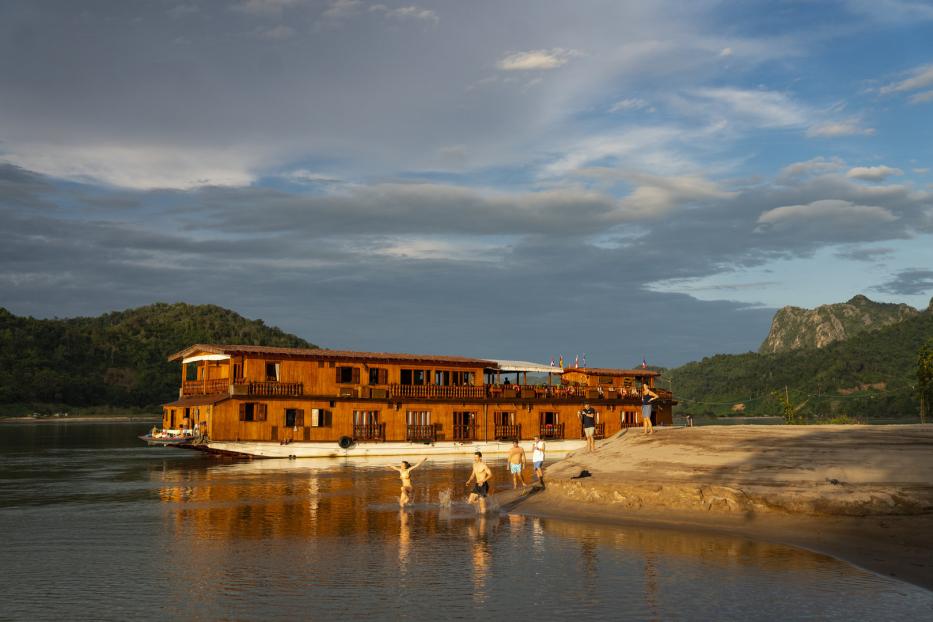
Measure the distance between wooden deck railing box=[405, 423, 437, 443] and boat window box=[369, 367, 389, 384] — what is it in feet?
10.9

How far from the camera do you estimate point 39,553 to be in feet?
55.5

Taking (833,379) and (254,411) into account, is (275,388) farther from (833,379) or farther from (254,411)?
(833,379)

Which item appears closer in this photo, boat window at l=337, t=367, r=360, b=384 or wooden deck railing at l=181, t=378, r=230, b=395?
wooden deck railing at l=181, t=378, r=230, b=395

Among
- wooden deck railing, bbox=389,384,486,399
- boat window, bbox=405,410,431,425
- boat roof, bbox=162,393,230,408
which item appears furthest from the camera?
boat window, bbox=405,410,431,425

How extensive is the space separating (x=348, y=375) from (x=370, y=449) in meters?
4.51

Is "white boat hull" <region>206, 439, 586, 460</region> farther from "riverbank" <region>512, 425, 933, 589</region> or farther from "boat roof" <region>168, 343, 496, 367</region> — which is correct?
"riverbank" <region>512, 425, 933, 589</region>

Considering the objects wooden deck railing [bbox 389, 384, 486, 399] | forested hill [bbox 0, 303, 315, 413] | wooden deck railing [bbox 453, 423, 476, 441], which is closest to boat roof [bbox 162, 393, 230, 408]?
wooden deck railing [bbox 389, 384, 486, 399]

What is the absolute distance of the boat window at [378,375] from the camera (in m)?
48.8

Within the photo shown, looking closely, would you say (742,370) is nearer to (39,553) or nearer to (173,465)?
(173,465)

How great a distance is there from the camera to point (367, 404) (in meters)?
48.0

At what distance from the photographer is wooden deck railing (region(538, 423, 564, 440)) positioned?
54.8m

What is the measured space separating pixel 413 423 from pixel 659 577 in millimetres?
36106

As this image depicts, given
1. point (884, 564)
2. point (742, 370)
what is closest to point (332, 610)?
point (884, 564)

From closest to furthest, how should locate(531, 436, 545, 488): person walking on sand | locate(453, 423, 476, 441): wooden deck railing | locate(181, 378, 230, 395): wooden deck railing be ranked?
locate(531, 436, 545, 488): person walking on sand < locate(181, 378, 230, 395): wooden deck railing < locate(453, 423, 476, 441): wooden deck railing
